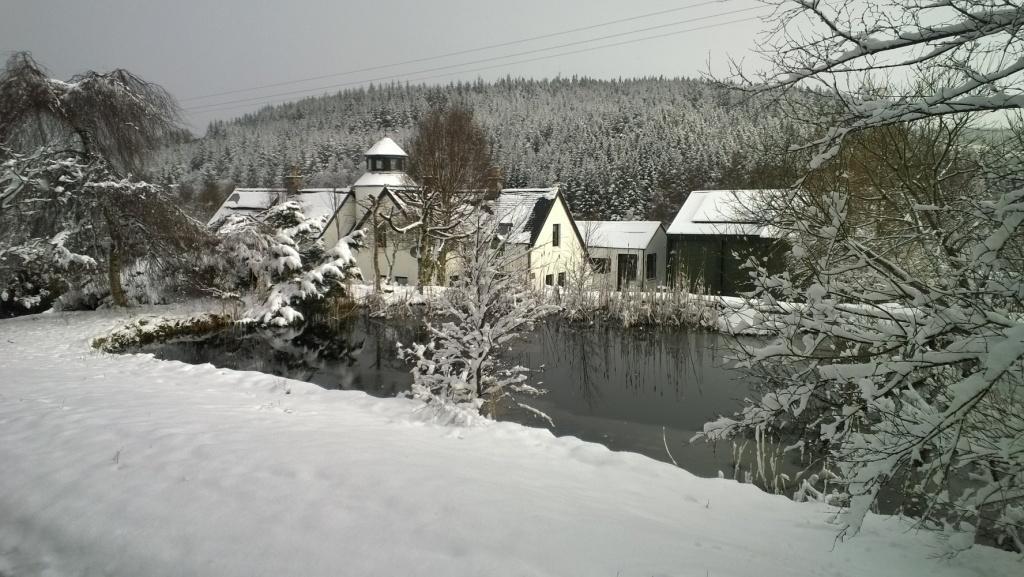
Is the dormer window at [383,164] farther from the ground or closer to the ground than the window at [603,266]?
farther from the ground

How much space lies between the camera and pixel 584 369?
13.4 meters

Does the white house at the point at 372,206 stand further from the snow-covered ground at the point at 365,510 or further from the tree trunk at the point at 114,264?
the snow-covered ground at the point at 365,510

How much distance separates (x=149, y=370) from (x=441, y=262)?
52.5 ft

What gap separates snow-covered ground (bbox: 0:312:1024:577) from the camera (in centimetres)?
318

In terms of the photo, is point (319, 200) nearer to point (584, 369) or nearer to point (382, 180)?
point (382, 180)

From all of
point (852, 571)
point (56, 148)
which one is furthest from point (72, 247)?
point (852, 571)

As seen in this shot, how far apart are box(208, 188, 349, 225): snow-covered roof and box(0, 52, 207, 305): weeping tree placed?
1438cm

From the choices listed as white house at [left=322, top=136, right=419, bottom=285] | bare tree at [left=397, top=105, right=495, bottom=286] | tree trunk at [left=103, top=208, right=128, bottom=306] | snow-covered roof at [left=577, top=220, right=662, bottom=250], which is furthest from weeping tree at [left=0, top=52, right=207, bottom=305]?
snow-covered roof at [left=577, top=220, right=662, bottom=250]

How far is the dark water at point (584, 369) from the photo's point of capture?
9.17m

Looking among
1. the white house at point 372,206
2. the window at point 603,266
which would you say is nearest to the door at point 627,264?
the window at point 603,266

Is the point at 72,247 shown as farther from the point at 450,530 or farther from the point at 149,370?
the point at 450,530

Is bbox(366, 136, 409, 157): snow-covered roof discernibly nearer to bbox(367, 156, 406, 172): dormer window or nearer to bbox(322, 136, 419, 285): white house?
bbox(322, 136, 419, 285): white house

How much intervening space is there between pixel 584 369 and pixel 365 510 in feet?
33.4

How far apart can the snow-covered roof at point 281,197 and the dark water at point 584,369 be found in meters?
16.5
